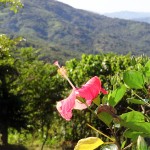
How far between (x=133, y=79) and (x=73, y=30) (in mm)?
148661

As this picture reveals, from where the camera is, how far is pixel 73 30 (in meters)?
148

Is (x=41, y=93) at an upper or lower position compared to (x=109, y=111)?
lower

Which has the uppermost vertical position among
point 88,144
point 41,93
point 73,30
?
point 88,144

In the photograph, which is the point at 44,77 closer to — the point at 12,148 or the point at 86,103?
the point at 12,148

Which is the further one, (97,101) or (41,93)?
(41,93)

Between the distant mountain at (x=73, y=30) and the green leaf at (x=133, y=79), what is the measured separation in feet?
363

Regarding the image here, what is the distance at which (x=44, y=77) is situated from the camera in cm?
882

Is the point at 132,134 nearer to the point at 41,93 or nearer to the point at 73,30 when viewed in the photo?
the point at 41,93

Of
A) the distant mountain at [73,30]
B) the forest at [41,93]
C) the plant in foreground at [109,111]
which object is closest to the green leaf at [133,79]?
the plant in foreground at [109,111]

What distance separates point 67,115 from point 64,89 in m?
7.98

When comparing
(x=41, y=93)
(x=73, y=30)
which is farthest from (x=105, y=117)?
(x=73, y=30)

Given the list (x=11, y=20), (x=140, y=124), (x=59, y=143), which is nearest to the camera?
(x=140, y=124)

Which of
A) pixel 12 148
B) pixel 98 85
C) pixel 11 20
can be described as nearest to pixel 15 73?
pixel 12 148

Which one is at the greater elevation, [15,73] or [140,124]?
[140,124]
